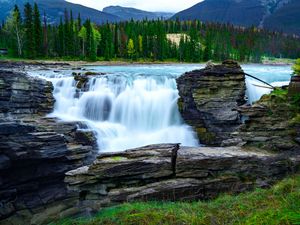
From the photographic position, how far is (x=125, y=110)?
26.7 meters

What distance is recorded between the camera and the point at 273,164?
13.7m

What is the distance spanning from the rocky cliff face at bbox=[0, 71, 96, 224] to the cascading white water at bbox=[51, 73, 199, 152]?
2433mm

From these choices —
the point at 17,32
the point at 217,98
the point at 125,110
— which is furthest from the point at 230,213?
the point at 17,32

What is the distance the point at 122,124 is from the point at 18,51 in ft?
182

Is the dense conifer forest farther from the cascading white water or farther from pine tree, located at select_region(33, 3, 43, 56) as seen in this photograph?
the cascading white water

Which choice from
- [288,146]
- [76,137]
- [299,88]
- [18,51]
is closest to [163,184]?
[288,146]

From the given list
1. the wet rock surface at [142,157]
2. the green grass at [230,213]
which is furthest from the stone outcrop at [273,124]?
the green grass at [230,213]

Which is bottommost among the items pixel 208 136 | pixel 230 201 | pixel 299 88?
pixel 208 136

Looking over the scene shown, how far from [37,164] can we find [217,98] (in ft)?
40.1

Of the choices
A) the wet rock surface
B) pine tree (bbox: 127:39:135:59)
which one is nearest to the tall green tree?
pine tree (bbox: 127:39:135:59)

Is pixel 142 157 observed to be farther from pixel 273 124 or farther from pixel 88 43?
pixel 88 43

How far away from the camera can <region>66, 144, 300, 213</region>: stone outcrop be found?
13.0 meters

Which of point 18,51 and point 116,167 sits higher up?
point 18,51

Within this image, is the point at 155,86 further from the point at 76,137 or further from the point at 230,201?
the point at 230,201
